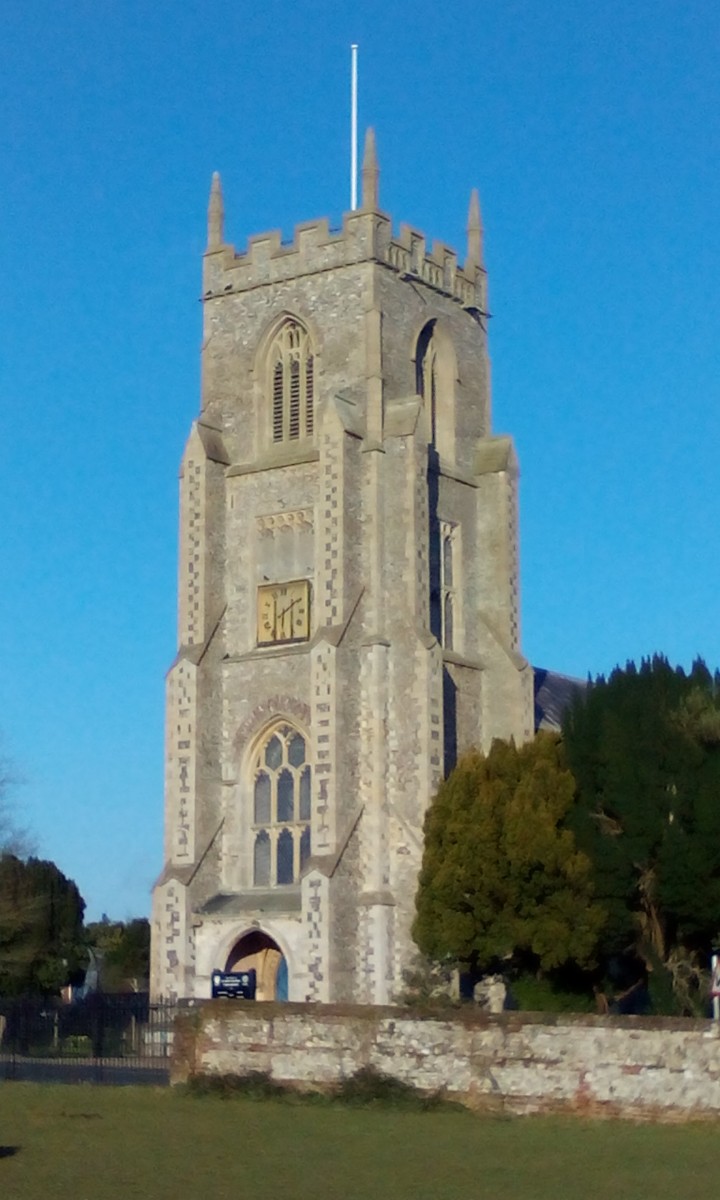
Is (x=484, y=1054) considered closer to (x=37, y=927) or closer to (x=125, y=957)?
(x=37, y=927)

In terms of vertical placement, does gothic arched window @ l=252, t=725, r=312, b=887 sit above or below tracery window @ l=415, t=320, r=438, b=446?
below

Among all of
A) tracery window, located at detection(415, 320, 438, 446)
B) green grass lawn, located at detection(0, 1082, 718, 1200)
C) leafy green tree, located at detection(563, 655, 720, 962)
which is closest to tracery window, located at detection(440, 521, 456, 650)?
tracery window, located at detection(415, 320, 438, 446)

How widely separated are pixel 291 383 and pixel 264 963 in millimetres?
15252

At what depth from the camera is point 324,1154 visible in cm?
2070

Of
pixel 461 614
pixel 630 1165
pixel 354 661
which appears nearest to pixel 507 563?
pixel 461 614

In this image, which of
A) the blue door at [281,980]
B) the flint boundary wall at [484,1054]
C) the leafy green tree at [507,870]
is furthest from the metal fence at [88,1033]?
the flint boundary wall at [484,1054]

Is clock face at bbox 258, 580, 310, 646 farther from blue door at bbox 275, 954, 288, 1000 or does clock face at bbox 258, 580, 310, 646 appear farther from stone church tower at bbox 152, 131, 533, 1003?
blue door at bbox 275, 954, 288, 1000

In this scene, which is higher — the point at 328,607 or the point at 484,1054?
the point at 328,607

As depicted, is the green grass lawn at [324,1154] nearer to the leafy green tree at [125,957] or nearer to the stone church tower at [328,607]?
the stone church tower at [328,607]

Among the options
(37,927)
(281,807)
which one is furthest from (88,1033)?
(37,927)

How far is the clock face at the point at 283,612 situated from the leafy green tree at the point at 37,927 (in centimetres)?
1545

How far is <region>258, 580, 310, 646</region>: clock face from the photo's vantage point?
4759 centimetres

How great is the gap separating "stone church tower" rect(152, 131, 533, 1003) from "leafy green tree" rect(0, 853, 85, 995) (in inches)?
531

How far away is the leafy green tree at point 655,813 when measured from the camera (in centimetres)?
3884
